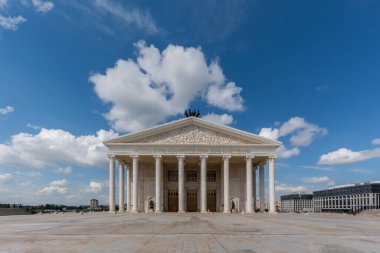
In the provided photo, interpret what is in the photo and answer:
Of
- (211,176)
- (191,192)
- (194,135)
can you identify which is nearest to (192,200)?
(191,192)

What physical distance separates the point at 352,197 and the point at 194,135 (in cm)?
14116

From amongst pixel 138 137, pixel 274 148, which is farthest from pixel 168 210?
pixel 274 148

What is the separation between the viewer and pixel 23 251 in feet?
39.6

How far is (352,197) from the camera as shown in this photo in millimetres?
166000

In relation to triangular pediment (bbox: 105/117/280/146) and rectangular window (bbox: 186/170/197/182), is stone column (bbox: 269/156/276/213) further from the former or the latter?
rectangular window (bbox: 186/170/197/182)

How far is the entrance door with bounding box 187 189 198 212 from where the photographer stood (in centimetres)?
6153

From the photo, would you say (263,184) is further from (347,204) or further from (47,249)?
(347,204)

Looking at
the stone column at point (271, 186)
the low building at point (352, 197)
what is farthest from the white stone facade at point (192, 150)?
the low building at point (352, 197)

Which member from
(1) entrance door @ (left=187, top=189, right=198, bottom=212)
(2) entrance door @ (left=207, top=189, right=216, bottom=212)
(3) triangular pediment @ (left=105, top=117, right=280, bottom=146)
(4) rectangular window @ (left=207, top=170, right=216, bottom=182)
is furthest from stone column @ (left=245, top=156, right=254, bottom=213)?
(1) entrance door @ (left=187, top=189, right=198, bottom=212)

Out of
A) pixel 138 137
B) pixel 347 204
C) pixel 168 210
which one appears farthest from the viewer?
pixel 347 204

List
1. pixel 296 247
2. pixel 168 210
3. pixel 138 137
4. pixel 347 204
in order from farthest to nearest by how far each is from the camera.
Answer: pixel 347 204 → pixel 168 210 → pixel 138 137 → pixel 296 247

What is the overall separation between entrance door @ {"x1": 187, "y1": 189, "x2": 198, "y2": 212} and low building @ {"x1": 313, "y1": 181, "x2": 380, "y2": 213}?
8924 cm

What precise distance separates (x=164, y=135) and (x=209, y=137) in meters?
7.16

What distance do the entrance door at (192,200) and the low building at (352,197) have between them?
89.2 meters
